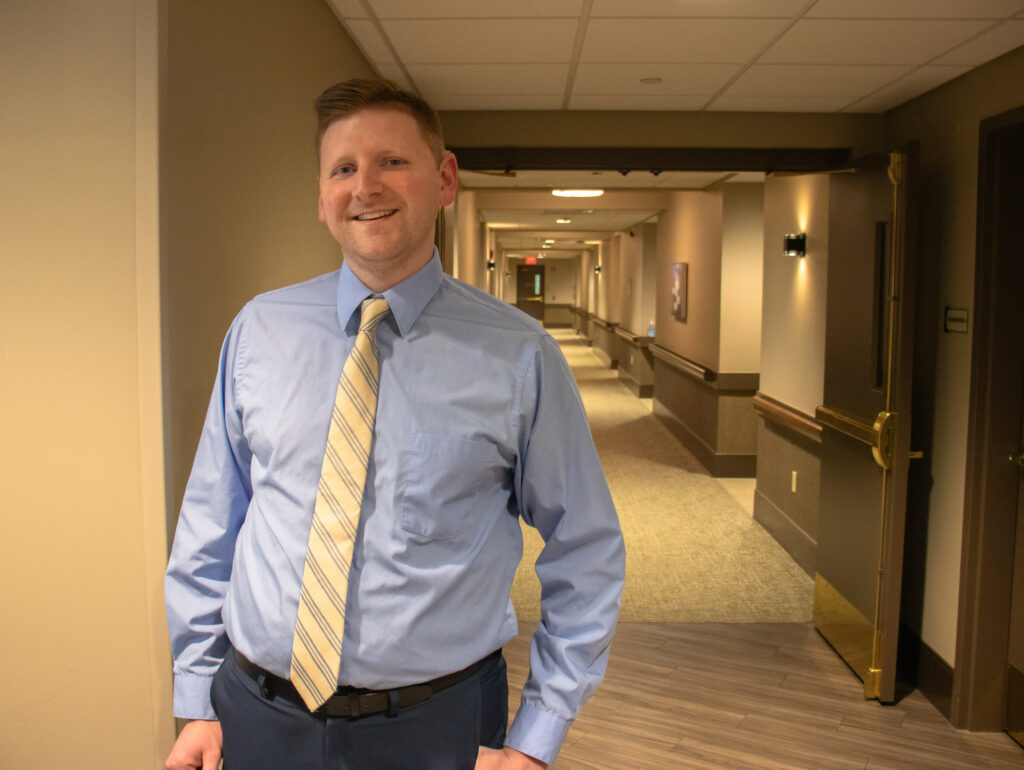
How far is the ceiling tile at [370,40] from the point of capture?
112 inches

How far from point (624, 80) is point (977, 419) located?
6.22 feet

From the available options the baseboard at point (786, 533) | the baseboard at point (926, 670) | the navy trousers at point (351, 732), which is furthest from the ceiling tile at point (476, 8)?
the baseboard at point (786, 533)

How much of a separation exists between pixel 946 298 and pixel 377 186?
283 cm

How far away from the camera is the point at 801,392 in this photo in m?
5.23

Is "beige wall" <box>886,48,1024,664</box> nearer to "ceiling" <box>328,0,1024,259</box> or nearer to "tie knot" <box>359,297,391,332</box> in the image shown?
"ceiling" <box>328,0,1024,259</box>

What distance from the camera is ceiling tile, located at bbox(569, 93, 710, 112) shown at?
3.80 meters

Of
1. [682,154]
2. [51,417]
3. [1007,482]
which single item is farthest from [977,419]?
[51,417]

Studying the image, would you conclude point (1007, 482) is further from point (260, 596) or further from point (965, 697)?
point (260, 596)

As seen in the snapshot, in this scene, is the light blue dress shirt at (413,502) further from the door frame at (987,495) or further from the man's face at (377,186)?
the door frame at (987,495)

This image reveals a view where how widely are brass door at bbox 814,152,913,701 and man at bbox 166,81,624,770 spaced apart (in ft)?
7.66

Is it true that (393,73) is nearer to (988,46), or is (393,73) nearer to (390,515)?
(988,46)

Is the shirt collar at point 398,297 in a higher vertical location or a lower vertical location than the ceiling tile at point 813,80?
lower

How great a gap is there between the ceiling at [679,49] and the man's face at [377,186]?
1.51 m

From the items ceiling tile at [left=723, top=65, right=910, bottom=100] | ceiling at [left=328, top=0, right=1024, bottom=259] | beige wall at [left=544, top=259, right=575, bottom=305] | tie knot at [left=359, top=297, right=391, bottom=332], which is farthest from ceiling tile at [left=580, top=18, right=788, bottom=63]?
beige wall at [left=544, top=259, right=575, bottom=305]
